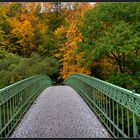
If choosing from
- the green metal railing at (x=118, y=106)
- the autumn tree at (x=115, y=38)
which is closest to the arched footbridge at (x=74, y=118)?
the green metal railing at (x=118, y=106)

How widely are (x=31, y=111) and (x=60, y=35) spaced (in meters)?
38.2

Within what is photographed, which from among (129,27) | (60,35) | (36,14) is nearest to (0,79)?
(129,27)

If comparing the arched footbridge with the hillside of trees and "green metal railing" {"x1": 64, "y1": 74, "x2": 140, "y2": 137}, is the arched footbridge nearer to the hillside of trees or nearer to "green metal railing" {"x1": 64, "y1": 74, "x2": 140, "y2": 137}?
"green metal railing" {"x1": 64, "y1": 74, "x2": 140, "y2": 137}

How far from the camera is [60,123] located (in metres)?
10.6

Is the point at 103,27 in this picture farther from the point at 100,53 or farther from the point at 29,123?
the point at 29,123

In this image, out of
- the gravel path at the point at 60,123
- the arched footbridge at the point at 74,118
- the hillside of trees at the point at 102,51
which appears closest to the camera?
the arched footbridge at the point at 74,118

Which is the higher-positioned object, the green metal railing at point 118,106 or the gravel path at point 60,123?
the green metal railing at point 118,106

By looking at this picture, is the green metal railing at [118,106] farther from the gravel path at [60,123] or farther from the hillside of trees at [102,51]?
the hillside of trees at [102,51]

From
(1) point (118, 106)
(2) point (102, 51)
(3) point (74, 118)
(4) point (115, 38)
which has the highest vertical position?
(4) point (115, 38)

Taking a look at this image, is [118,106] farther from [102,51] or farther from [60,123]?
[102,51]

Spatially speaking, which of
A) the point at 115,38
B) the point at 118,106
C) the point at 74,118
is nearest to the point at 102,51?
the point at 115,38

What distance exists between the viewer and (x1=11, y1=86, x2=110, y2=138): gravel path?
911 centimetres

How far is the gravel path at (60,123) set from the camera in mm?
9109

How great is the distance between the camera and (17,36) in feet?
176
